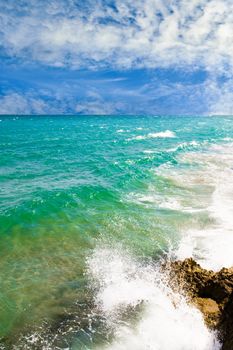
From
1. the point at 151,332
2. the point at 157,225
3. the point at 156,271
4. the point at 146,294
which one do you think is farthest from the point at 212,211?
the point at 151,332

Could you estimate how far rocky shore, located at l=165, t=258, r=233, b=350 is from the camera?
30.2ft

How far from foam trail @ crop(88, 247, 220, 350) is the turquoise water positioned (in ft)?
0.39

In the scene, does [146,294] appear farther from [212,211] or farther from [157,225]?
[212,211]

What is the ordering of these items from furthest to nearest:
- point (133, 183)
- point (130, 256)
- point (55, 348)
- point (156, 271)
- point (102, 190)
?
point (133, 183)
point (102, 190)
point (130, 256)
point (156, 271)
point (55, 348)

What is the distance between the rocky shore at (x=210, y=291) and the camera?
30.2ft

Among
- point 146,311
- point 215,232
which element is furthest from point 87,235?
point 146,311

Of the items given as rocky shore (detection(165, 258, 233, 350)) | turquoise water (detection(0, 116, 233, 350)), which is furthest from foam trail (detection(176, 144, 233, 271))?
rocky shore (detection(165, 258, 233, 350))

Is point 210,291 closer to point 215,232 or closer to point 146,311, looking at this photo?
point 146,311

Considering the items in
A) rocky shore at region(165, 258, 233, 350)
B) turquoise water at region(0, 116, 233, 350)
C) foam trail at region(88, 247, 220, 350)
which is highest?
rocky shore at region(165, 258, 233, 350)

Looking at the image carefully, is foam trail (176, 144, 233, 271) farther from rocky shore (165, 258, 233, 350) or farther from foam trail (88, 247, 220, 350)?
rocky shore (165, 258, 233, 350)

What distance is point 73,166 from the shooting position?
120 feet

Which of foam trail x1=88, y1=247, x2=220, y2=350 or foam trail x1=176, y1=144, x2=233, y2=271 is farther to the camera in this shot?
foam trail x1=176, y1=144, x2=233, y2=271

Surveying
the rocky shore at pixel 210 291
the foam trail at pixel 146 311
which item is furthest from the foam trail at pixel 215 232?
the rocky shore at pixel 210 291

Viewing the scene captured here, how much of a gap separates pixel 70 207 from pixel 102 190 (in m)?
4.62
